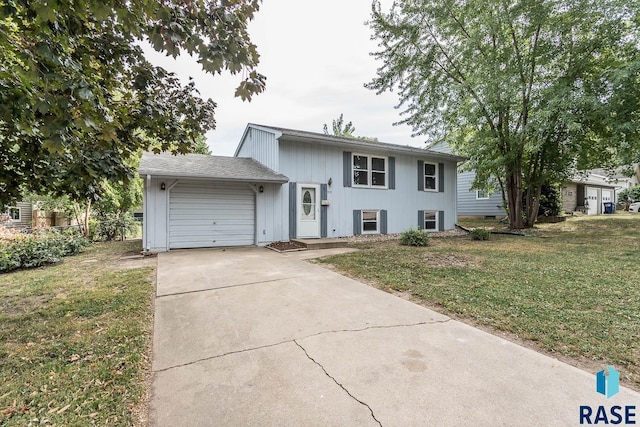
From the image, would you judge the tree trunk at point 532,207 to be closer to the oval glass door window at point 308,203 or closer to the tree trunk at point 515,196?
the tree trunk at point 515,196

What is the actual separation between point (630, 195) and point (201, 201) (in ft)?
106

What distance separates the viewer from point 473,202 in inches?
790

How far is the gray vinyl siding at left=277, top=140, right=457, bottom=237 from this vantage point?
10.1 meters

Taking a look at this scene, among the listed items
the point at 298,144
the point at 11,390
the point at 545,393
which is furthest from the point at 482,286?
the point at 298,144

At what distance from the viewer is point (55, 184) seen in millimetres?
4012

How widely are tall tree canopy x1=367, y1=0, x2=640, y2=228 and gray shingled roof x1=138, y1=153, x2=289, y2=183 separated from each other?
296 inches

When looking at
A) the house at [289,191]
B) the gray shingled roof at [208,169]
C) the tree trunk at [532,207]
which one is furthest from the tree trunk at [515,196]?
the gray shingled roof at [208,169]

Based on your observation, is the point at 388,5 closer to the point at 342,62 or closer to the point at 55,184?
the point at 342,62

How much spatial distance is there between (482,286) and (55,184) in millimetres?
6417

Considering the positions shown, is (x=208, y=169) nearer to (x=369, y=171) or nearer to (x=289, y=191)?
(x=289, y=191)

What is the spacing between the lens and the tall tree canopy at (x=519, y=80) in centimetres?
979

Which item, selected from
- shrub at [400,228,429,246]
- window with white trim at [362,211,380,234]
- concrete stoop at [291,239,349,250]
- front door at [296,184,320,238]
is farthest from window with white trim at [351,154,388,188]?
shrub at [400,228,429,246]

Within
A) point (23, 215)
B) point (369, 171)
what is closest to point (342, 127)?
point (369, 171)

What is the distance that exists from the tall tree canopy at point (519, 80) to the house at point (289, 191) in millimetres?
2228
